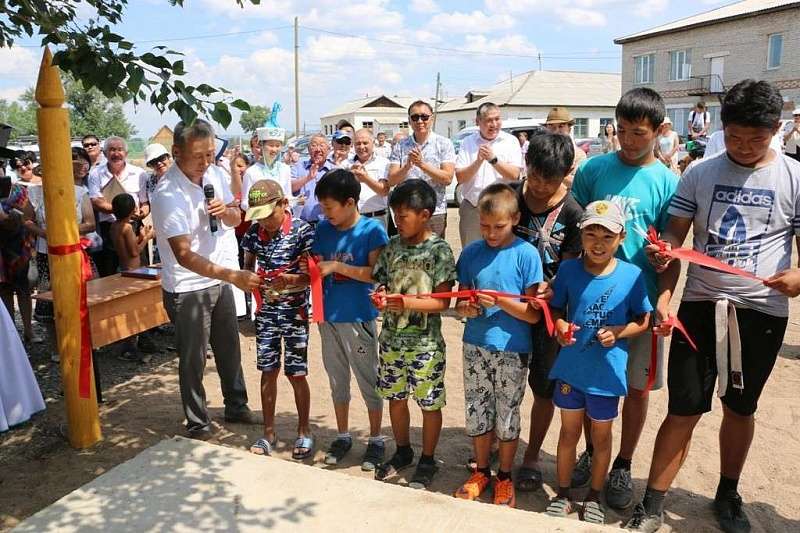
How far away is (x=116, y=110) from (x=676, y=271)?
63741mm

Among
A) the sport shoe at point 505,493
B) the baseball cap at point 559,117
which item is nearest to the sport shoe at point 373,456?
the sport shoe at point 505,493

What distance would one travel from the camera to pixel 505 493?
3.39 m

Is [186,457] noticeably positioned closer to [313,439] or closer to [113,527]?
[113,527]

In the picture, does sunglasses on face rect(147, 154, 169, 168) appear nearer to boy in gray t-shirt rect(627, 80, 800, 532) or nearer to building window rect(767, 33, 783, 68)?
boy in gray t-shirt rect(627, 80, 800, 532)

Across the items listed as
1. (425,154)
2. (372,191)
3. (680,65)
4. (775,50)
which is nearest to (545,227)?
(425,154)

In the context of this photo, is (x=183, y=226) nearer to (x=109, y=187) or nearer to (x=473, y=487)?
(x=473, y=487)

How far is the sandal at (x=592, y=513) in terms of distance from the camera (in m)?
3.15

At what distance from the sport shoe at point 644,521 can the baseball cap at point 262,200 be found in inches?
97.9

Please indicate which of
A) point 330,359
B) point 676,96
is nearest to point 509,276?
point 330,359

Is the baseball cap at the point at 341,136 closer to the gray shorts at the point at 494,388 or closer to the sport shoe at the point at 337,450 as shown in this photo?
the sport shoe at the point at 337,450

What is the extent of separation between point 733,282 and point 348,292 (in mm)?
2011

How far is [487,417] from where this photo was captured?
135 inches

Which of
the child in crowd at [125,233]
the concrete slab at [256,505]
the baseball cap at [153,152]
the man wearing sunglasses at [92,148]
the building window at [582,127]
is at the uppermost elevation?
the building window at [582,127]

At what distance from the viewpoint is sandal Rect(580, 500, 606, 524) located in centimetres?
315
